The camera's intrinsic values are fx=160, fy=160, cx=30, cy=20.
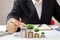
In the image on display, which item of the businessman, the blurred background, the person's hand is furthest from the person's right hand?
the blurred background

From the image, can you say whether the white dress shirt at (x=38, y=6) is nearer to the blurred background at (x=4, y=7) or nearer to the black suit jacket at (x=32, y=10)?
the black suit jacket at (x=32, y=10)

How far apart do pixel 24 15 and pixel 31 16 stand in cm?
10

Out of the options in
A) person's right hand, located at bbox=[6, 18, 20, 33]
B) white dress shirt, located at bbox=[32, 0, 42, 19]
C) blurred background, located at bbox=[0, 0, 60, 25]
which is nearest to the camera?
person's right hand, located at bbox=[6, 18, 20, 33]

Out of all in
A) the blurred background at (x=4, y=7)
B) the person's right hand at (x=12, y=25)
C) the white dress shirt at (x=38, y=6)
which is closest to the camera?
the person's right hand at (x=12, y=25)

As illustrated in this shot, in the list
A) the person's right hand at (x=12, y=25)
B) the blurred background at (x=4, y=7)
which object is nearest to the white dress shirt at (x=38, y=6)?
the person's right hand at (x=12, y=25)

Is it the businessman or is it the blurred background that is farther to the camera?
the blurred background

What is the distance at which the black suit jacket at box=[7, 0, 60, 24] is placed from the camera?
1879mm

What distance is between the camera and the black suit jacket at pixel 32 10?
188 cm

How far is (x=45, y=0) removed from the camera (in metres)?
1.92

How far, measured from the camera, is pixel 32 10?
6.14 ft

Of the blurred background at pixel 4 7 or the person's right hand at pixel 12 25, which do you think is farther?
the blurred background at pixel 4 7

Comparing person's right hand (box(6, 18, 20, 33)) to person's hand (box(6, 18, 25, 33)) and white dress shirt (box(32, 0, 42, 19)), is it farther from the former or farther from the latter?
white dress shirt (box(32, 0, 42, 19))

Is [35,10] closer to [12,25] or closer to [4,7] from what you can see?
[12,25]

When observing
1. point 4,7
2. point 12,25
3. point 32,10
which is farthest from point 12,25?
point 4,7
